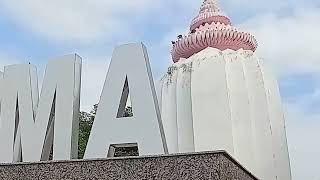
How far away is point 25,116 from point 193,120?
7443mm

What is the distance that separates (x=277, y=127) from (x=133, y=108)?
28.5 ft

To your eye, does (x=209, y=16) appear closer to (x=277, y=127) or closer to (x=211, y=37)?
(x=211, y=37)

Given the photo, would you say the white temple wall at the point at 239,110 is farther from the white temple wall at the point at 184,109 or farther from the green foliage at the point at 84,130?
the green foliage at the point at 84,130

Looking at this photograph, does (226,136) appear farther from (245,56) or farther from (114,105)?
(114,105)

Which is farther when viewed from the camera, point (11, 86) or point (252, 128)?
point (252, 128)

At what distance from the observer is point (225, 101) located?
15023 mm

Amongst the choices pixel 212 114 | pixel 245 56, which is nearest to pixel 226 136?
pixel 212 114

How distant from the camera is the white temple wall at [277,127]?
50.0 ft

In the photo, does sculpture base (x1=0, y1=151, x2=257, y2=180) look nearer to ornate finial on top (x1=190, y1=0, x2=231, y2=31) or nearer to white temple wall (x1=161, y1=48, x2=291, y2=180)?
white temple wall (x1=161, y1=48, x2=291, y2=180)

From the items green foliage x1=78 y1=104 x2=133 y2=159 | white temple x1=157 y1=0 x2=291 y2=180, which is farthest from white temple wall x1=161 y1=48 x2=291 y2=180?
green foliage x1=78 y1=104 x2=133 y2=159

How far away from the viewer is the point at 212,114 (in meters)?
15.0

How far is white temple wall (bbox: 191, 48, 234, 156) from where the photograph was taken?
14.7 meters

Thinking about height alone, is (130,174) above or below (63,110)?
below

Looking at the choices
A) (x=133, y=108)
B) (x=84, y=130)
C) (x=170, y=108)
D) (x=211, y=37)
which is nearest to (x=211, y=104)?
(x=170, y=108)
